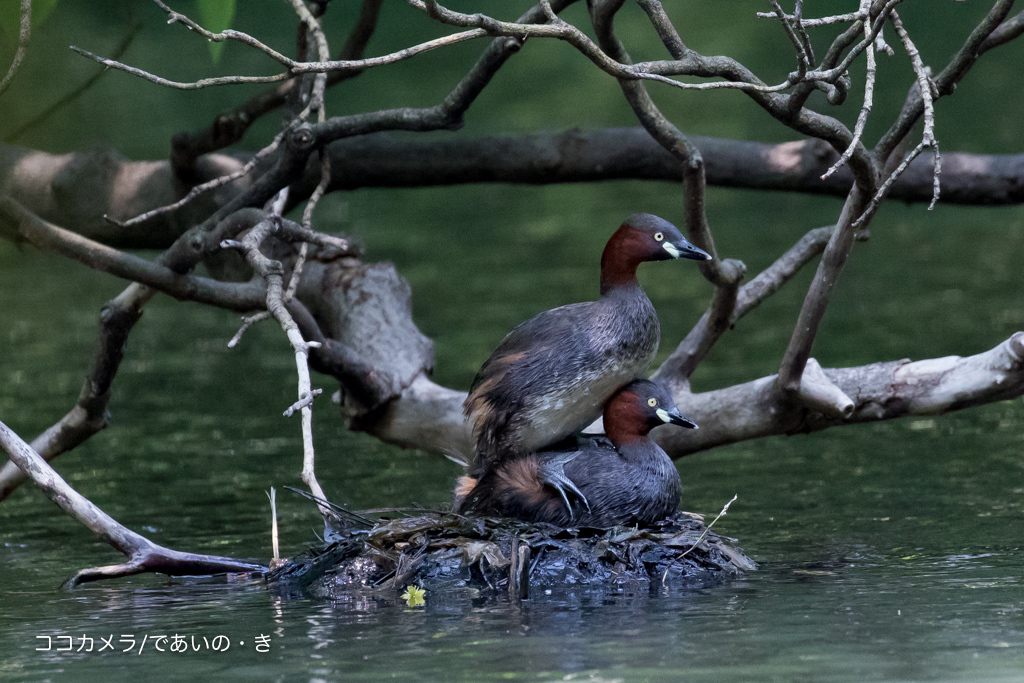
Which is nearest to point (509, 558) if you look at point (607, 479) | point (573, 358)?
point (607, 479)

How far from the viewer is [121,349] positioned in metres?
6.25

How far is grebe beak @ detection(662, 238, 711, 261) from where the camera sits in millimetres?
5055

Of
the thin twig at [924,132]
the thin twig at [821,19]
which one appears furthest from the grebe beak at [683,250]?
the thin twig at [821,19]

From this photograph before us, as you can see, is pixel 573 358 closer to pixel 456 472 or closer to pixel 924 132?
pixel 924 132

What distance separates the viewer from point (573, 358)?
4.99 meters

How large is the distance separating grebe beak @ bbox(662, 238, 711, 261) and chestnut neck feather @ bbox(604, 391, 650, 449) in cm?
53

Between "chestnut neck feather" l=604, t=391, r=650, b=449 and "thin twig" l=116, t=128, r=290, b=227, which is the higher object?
"thin twig" l=116, t=128, r=290, b=227

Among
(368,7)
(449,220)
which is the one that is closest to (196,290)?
(368,7)

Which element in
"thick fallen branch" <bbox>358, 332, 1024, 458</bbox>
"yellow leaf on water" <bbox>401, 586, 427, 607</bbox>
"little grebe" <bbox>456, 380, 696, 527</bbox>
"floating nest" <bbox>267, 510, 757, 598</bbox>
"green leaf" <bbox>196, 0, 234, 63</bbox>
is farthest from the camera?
"thick fallen branch" <bbox>358, 332, 1024, 458</bbox>

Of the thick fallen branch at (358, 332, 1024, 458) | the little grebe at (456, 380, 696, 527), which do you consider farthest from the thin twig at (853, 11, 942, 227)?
the thick fallen branch at (358, 332, 1024, 458)

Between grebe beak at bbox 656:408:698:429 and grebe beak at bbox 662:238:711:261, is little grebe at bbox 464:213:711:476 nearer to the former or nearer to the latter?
grebe beak at bbox 662:238:711:261

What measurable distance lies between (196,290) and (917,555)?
2.97 meters

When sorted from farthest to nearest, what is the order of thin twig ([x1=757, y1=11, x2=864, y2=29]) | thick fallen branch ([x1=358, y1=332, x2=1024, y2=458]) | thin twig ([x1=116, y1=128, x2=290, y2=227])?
thick fallen branch ([x1=358, y1=332, x2=1024, y2=458]), thin twig ([x1=116, y1=128, x2=290, y2=227]), thin twig ([x1=757, y1=11, x2=864, y2=29])

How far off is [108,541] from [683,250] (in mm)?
2325
